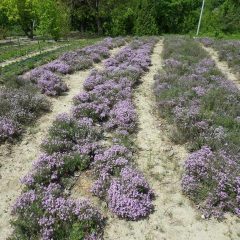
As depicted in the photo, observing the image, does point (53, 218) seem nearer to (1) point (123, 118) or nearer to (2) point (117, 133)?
(2) point (117, 133)

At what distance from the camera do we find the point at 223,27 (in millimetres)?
54312

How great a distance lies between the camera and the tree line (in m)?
35.5

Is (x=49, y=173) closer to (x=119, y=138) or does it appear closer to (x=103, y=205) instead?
(x=103, y=205)

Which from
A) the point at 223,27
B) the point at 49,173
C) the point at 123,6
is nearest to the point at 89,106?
the point at 49,173

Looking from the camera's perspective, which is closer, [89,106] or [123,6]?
[89,106]

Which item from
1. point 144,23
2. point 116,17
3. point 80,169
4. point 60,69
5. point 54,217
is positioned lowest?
point 144,23

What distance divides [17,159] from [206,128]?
5.55 m

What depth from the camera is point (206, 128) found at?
10320 mm

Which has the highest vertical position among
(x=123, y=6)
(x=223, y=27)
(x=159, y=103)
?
(x=159, y=103)

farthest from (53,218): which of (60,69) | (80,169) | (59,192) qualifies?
(60,69)

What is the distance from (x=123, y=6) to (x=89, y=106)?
39171 millimetres

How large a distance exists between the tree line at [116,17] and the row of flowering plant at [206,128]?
17.1m

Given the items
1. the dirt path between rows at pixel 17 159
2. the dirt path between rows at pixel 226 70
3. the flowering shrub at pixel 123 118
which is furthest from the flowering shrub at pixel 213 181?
the dirt path between rows at pixel 226 70

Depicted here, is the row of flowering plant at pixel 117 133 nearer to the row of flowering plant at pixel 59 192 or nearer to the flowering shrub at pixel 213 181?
the row of flowering plant at pixel 59 192
